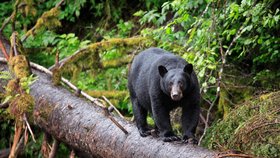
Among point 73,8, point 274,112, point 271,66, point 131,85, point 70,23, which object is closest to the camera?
point 274,112

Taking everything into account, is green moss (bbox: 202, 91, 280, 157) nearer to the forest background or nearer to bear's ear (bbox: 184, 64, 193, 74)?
the forest background

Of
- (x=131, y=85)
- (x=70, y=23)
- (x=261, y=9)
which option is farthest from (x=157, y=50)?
(x=70, y=23)

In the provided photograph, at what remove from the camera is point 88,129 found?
19.4ft

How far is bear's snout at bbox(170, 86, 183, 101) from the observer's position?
197 inches

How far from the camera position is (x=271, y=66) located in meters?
7.73

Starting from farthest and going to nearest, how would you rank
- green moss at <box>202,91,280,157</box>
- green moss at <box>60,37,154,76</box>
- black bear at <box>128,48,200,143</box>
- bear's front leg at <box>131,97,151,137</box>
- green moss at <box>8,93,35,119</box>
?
green moss at <box>60,37,154,76</box> < green moss at <box>8,93,35,119</box> < bear's front leg at <box>131,97,151,137</box> < black bear at <box>128,48,200,143</box> < green moss at <box>202,91,280,157</box>

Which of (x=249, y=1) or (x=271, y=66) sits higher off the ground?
(x=249, y=1)

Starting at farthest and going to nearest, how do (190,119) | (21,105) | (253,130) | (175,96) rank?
1. (21,105)
2. (190,119)
3. (175,96)
4. (253,130)

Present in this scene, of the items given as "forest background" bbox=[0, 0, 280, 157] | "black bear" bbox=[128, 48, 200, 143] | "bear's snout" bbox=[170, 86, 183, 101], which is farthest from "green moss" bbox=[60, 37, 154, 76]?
"bear's snout" bbox=[170, 86, 183, 101]

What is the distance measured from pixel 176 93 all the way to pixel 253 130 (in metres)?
0.70

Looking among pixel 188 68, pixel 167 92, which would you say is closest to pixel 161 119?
pixel 167 92

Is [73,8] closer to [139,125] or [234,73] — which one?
[234,73]

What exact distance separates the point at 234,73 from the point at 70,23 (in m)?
4.39

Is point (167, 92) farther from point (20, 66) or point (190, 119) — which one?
point (20, 66)
